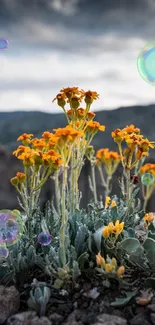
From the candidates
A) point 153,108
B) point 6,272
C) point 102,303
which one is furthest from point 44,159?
point 153,108

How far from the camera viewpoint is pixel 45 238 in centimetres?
238

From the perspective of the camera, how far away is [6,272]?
241 centimetres

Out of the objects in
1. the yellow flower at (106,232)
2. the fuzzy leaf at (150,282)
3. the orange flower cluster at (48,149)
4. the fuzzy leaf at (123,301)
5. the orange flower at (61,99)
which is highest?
the orange flower at (61,99)

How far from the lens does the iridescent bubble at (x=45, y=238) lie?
2373mm

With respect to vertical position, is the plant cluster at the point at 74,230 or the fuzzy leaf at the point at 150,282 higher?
the plant cluster at the point at 74,230

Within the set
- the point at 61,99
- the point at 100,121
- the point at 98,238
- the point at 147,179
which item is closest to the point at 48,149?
the point at 61,99

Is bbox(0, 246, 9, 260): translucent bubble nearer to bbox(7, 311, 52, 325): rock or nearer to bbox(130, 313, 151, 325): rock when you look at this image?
bbox(7, 311, 52, 325): rock

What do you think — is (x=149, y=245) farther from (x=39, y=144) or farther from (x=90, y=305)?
(x=39, y=144)

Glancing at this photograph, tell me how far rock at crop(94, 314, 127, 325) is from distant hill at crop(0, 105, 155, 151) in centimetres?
845

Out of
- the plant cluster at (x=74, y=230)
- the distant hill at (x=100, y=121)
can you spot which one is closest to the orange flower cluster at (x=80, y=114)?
the plant cluster at (x=74, y=230)

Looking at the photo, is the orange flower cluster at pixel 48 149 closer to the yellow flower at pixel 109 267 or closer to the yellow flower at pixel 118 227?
the yellow flower at pixel 118 227

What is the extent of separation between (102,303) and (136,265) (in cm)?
31

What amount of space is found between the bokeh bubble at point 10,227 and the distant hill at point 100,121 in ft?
25.7

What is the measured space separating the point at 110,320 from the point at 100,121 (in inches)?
389
